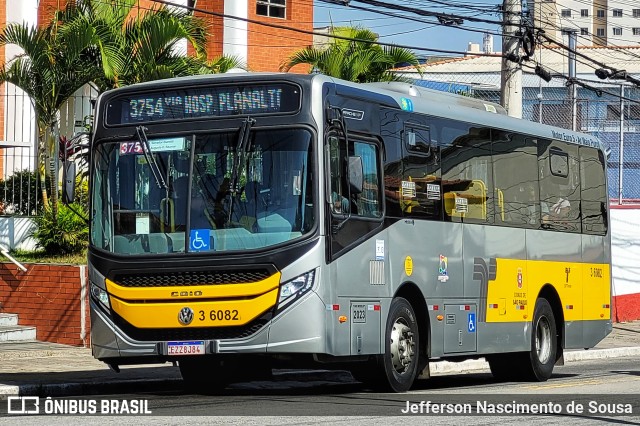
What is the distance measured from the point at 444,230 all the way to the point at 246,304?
346 centimetres

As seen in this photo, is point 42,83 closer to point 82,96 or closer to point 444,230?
point 82,96

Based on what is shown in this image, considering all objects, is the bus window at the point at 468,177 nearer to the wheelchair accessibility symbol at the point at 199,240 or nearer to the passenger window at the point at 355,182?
the passenger window at the point at 355,182

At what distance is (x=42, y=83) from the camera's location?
22484 millimetres

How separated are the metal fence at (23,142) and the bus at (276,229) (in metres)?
8.94

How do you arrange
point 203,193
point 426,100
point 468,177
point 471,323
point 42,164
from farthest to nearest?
point 42,164 → point 468,177 → point 471,323 → point 426,100 → point 203,193

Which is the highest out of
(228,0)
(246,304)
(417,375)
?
(228,0)

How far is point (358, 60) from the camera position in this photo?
27.4 metres

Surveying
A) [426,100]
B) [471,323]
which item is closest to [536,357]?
[471,323]

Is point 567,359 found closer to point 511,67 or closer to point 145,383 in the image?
point 511,67

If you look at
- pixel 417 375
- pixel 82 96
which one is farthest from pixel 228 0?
pixel 417 375

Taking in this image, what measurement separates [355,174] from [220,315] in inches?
80.4

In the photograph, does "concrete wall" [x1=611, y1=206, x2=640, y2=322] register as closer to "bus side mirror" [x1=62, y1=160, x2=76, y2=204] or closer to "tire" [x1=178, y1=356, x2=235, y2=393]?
"tire" [x1=178, y1=356, x2=235, y2=393]

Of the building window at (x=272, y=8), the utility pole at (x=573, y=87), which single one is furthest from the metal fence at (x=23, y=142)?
the building window at (x=272, y=8)

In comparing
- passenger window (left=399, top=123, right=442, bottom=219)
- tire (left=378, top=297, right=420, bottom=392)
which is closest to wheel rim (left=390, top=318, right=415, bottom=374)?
tire (left=378, top=297, right=420, bottom=392)
